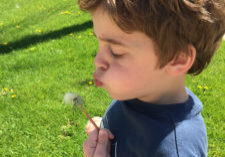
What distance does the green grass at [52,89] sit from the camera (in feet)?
8.55

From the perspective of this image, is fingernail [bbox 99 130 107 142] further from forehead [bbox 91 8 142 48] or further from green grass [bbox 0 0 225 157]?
green grass [bbox 0 0 225 157]

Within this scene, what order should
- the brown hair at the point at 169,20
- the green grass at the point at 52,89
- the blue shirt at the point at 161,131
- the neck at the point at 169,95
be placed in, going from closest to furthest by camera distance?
the brown hair at the point at 169,20 < the blue shirt at the point at 161,131 < the neck at the point at 169,95 < the green grass at the point at 52,89

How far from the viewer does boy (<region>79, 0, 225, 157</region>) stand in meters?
0.99

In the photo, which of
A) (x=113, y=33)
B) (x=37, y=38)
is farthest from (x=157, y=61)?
(x=37, y=38)

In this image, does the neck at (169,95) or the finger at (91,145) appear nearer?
Answer: the neck at (169,95)

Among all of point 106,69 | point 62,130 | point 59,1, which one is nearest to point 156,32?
point 106,69

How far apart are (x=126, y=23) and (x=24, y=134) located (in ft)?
6.92

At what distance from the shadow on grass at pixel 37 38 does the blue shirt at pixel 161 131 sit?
3550 mm

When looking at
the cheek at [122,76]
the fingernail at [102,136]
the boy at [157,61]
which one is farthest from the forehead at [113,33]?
the fingernail at [102,136]

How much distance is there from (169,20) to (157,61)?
18cm

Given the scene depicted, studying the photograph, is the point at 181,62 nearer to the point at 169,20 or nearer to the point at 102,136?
the point at 169,20

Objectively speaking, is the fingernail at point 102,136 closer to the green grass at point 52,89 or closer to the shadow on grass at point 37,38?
the green grass at point 52,89

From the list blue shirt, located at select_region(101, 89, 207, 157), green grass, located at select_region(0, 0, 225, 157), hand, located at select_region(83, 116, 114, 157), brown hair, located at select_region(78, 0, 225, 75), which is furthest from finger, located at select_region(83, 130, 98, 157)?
green grass, located at select_region(0, 0, 225, 157)

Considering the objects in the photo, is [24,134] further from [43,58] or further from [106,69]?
[106,69]
